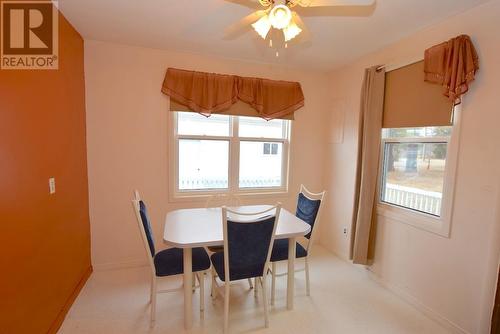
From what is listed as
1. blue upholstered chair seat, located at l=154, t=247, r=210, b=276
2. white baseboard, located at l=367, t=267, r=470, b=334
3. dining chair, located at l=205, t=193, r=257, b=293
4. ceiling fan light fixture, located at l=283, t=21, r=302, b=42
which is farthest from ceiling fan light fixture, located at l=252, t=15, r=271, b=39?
white baseboard, located at l=367, t=267, r=470, b=334

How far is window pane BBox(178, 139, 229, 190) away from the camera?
10.0ft

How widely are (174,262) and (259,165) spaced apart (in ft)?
5.65

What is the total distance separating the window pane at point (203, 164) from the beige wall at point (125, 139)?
223mm

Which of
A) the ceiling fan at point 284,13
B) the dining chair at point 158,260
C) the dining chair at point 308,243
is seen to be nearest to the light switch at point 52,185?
the dining chair at point 158,260

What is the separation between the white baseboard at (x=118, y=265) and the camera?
2.80 meters

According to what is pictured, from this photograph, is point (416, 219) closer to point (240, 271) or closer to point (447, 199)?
point (447, 199)

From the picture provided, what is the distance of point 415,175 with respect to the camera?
240 centimetres

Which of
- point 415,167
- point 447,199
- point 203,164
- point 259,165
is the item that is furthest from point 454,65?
point 203,164

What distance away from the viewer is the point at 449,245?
6.61 ft

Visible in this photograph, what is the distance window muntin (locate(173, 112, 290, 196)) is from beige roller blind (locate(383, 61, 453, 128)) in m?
1.29

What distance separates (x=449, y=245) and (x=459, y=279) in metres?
0.25

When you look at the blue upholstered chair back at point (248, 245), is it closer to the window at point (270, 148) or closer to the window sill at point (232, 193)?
the window sill at point (232, 193)

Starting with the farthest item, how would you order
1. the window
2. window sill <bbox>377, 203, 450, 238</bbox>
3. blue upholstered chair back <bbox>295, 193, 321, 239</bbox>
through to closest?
the window < blue upholstered chair back <bbox>295, 193, 321, 239</bbox> < window sill <bbox>377, 203, 450, 238</bbox>

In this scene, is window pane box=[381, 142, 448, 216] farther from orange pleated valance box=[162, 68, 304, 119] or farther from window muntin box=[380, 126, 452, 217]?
orange pleated valance box=[162, 68, 304, 119]
